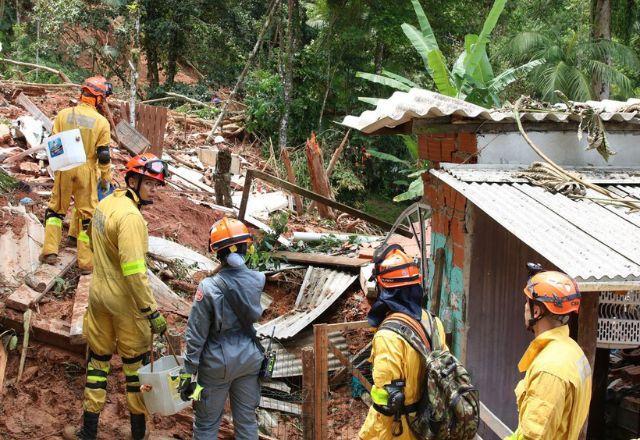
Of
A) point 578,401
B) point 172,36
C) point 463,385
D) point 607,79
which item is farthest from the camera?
point 172,36

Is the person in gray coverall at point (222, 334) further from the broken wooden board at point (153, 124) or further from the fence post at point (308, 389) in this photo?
the broken wooden board at point (153, 124)

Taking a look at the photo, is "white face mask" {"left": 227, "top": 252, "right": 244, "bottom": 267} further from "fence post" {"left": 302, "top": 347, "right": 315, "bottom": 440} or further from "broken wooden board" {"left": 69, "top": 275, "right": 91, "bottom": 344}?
"broken wooden board" {"left": 69, "top": 275, "right": 91, "bottom": 344}

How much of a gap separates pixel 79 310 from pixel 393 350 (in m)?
3.97

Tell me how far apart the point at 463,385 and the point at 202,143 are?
14988 millimetres

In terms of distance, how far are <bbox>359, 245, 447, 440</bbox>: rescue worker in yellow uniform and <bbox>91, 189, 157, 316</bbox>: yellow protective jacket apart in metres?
2.19

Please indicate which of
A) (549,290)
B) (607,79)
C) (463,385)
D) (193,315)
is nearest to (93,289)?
(193,315)

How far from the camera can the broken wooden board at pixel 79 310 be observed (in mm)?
6398

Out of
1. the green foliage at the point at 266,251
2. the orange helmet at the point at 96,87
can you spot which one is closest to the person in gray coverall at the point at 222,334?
the orange helmet at the point at 96,87

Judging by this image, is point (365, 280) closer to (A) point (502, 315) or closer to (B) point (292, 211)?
(A) point (502, 315)

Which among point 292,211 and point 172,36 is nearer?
point 292,211

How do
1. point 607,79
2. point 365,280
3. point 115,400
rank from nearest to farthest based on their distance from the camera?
1. point 115,400
2. point 365,280
3. point 607,79

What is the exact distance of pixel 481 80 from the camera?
8.07m

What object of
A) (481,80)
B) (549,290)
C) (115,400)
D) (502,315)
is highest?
(481,80)

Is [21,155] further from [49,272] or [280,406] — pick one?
[280,406]
